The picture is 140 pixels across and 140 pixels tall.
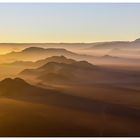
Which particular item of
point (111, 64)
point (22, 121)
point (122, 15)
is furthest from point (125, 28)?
point (22, 121)

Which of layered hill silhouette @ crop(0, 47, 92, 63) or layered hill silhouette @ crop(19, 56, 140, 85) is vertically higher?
layered hill silhouette @ crop(0, 47, 92, 63)

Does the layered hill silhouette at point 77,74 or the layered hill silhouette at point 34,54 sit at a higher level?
the layered hill silhouette at point 34,54

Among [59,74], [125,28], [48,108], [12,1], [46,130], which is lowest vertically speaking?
[46,130]

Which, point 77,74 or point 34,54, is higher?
point 34,54

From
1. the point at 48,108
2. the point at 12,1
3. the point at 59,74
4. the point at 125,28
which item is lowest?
the point at 48,108

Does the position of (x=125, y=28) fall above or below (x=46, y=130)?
above

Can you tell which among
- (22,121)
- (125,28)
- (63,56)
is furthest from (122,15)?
(22,121)

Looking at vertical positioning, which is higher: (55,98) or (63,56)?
(63,56)

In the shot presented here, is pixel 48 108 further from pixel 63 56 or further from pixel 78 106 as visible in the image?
pixel 63 56

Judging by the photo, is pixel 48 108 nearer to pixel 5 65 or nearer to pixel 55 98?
pixel 55 98
